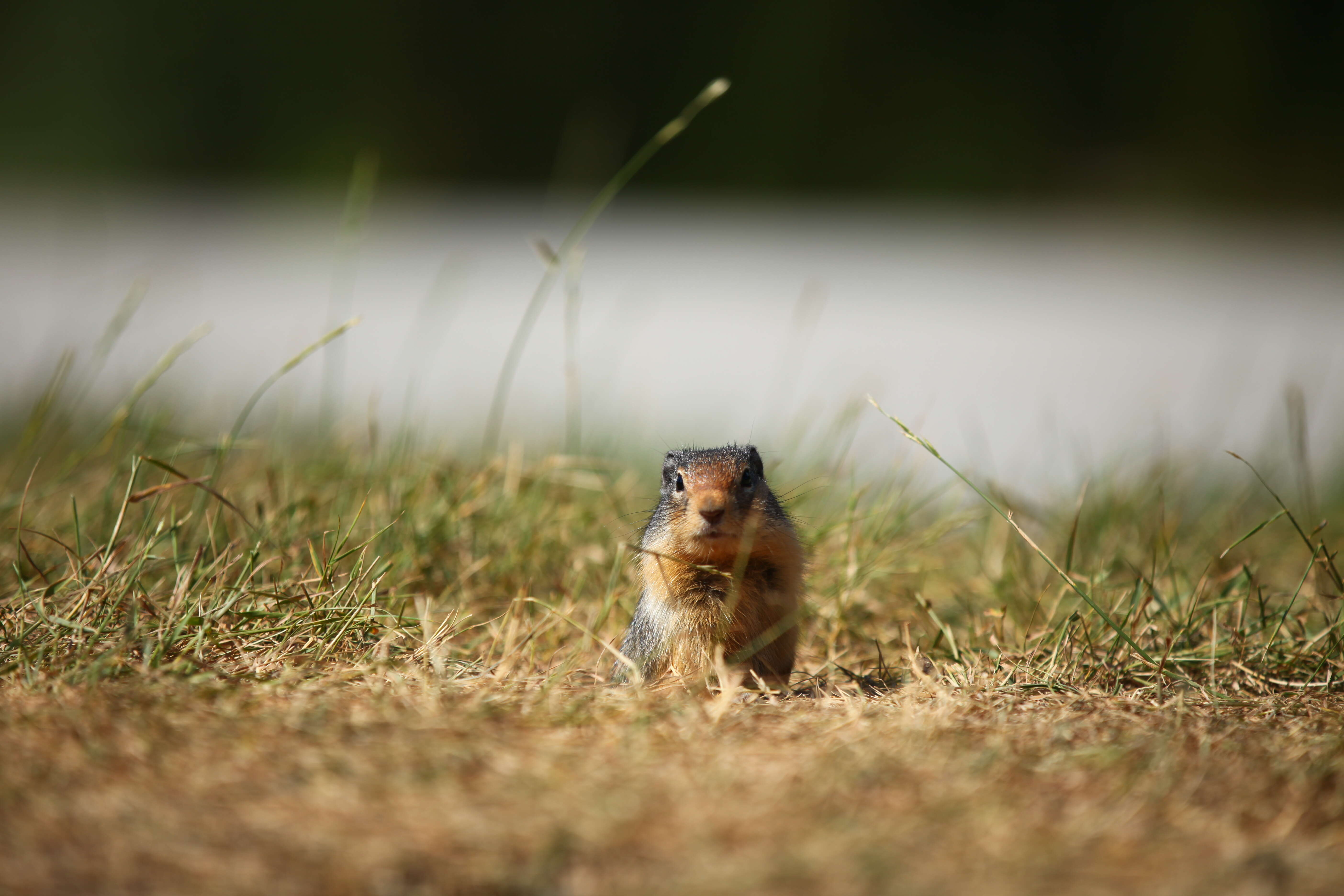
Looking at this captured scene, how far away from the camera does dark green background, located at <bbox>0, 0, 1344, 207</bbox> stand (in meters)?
9.01

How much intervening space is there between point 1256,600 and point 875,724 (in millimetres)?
1450

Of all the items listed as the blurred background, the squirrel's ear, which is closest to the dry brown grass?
the squirrel's ear

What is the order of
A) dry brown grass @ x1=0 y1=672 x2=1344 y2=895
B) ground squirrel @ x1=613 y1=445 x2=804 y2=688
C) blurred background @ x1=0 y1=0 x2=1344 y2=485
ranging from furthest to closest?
blurred background @ x1=0 y1=0 x2=1344 y2=485 → ground squirrel @ x1=613 y1=445 x2=804 y2=688 → dry brown grass @ x1=0 y1=672 x2=1344 y2=895

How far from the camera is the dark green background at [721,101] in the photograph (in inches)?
355

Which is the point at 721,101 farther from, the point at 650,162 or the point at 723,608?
the point at 723,608

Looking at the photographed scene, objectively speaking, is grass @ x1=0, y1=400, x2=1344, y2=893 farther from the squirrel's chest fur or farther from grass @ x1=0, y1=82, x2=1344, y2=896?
the squirrel's chest fur

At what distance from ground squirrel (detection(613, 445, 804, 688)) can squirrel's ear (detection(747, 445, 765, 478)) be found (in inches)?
4.4

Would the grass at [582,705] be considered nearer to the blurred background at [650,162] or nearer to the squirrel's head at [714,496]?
the squirrel's head at [714,496]

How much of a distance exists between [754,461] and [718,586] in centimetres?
43

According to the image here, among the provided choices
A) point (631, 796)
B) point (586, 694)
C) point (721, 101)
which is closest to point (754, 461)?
point (586, 694)

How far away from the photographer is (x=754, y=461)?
2.83 m

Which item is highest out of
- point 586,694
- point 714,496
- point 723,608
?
point 714,496

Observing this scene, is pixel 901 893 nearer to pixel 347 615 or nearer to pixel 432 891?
pixel 432 891

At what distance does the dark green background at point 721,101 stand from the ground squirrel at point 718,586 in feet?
22.3
